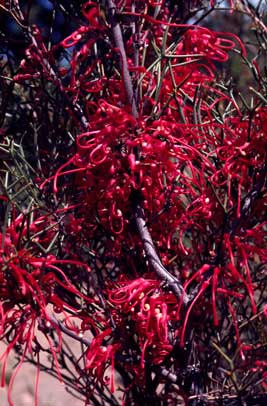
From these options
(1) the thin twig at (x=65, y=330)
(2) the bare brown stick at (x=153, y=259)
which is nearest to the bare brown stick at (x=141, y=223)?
(2) the bare brown stick at (x=153, y=259)

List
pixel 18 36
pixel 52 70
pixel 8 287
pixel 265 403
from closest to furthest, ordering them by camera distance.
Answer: pixel 8 287, pixel 265 403, pixel 52 70, pixel 18 36

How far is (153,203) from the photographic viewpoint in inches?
43.8

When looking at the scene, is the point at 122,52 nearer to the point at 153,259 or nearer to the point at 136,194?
the point at 136,194

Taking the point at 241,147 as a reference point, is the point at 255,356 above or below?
below

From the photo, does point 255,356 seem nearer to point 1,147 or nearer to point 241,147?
point 241,147

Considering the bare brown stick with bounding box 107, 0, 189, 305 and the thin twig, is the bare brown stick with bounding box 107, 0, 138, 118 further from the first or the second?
the thin twig

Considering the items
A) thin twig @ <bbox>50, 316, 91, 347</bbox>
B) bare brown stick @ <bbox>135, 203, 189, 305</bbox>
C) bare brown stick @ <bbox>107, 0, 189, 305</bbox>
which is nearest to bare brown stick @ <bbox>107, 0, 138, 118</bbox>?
bare brown stick @ <bbox>107, 0, 189, 305</bbox>

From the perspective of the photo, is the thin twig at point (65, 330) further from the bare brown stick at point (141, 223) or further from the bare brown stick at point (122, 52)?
the bare brown stick at point (122, 52)

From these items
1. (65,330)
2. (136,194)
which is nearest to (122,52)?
(136,194)

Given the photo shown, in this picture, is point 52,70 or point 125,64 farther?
point 52,70

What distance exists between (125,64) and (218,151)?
21cm

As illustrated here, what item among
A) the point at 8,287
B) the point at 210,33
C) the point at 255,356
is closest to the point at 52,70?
the point at 210,33

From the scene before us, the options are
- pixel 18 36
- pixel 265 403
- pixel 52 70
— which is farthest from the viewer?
pixel 18 36

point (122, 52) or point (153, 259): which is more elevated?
point (122, 52)
